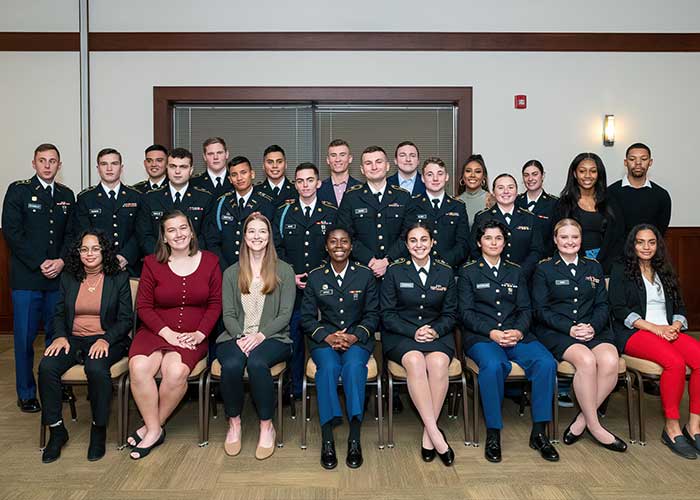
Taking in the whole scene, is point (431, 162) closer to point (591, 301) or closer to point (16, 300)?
point (591, 301)

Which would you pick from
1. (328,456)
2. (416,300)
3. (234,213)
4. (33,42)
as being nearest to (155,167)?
(234,213)

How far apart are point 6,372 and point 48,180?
1.75 m

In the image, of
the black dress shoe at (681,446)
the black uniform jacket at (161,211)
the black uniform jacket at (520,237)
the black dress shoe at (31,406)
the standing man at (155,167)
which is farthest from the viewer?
the standing man at (155,167)

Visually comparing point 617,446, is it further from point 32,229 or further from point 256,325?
point 32,229

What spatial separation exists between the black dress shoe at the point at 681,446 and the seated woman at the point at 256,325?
2124mm

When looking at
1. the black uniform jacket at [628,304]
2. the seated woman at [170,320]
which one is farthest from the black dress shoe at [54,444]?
the black uniform jacket at [628,304]

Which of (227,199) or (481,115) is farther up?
(481,115)

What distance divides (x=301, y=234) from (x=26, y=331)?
1884 mm

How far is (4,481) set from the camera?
291cm

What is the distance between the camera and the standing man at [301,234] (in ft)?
13.2

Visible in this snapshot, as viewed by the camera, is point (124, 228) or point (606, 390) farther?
point (124, 228)

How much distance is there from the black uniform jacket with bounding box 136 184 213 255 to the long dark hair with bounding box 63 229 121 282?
53cm

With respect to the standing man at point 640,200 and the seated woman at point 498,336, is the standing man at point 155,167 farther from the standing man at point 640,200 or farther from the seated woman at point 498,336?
the standing man at point 640,200

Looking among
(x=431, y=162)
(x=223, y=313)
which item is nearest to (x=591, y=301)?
(x=431, y=162)
